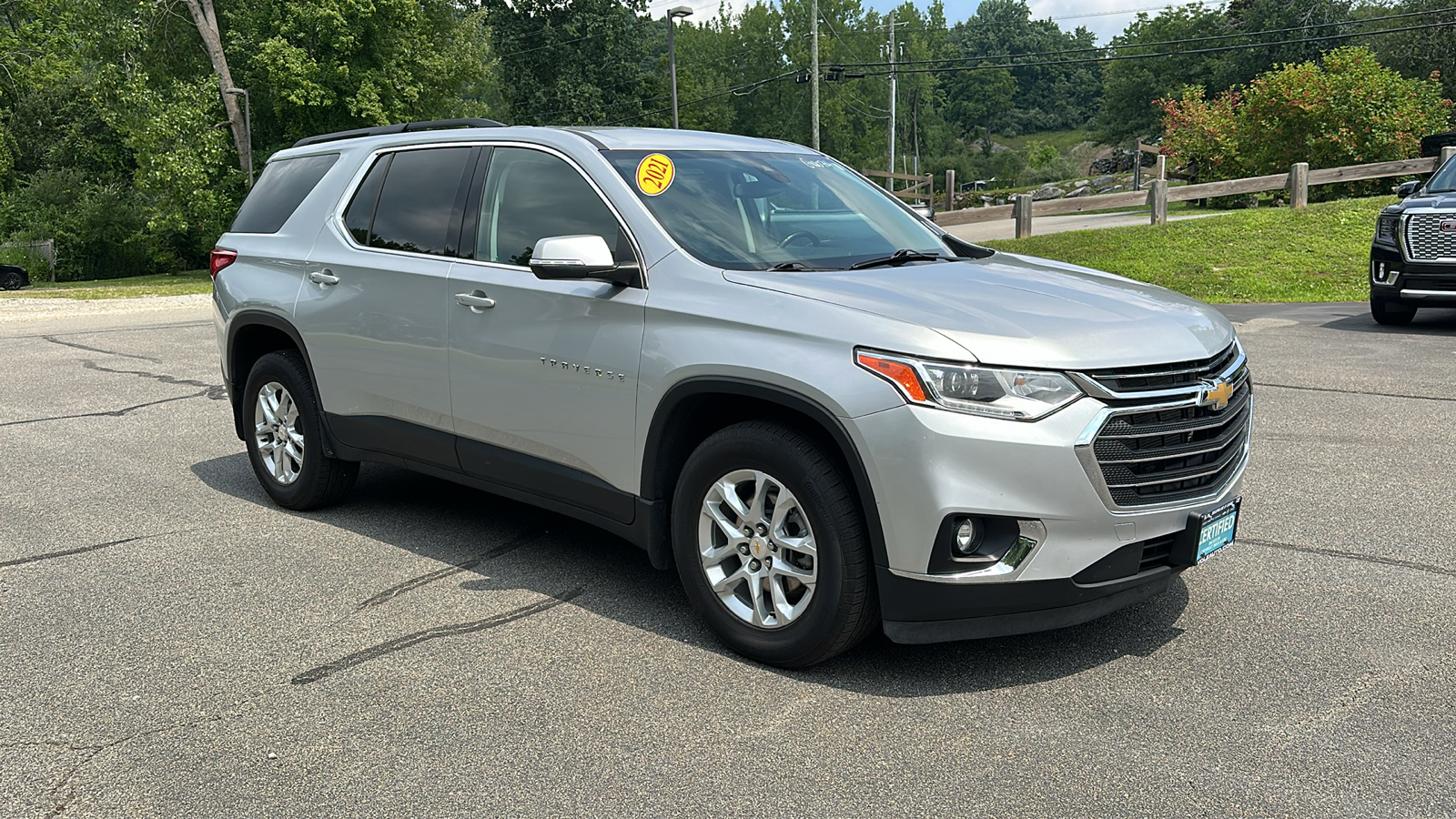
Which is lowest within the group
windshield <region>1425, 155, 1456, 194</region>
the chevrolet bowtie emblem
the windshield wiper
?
the chevrolet bowtie emblem

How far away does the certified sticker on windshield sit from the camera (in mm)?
4652

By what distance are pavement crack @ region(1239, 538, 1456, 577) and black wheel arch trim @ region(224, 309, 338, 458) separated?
4.34m

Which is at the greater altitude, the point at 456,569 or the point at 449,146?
the point at 449,146

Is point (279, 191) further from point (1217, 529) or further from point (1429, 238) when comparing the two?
point (1429, 238)

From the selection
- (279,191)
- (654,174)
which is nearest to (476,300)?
(654,174)

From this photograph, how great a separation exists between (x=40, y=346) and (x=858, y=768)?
1403cm

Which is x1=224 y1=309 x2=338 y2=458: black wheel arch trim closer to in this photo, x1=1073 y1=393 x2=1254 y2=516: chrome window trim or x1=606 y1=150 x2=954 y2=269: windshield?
x1=606 y1=150 x2=954 y2=269: windshield

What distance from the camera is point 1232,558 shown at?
5180mm

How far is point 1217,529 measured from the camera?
13.1 feet

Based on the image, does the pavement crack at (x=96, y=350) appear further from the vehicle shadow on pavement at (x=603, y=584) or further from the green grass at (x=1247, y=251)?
the green grass at (x=1247, y=251)

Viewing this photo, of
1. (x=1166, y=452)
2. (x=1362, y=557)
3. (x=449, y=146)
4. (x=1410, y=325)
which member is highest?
(x=449, y=146)

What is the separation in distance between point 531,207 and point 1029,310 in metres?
2.12

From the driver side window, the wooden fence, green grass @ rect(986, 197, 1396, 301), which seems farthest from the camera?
the wooden fence

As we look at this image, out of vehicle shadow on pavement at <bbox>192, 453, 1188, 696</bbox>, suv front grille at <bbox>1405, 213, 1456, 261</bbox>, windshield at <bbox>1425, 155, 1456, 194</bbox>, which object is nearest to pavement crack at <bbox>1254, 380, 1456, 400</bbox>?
suv front grille at <bbox>1405, 213, 1456, 261</bbox>
